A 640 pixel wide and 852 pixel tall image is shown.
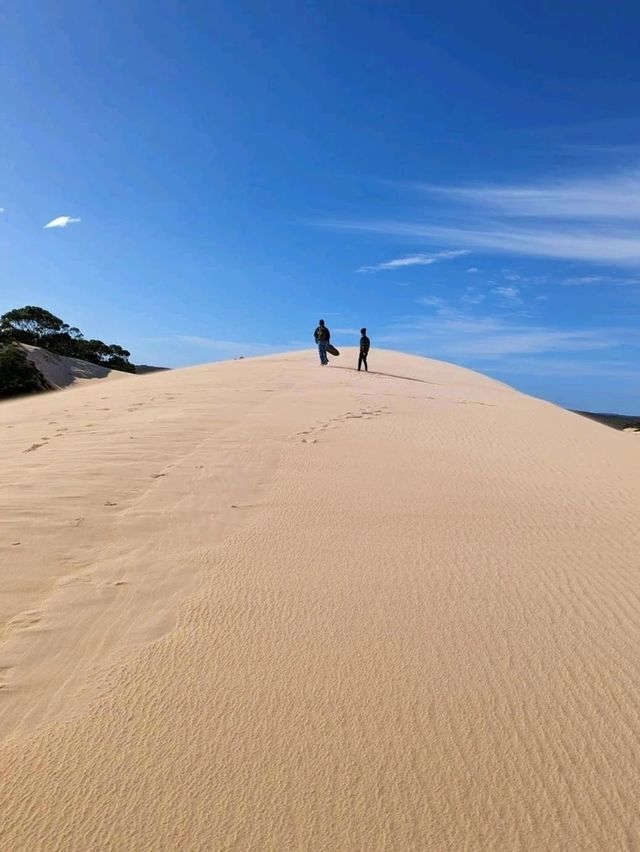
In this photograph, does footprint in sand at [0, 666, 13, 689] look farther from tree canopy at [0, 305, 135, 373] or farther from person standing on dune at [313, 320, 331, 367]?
tree canopy at [0, 305, 135, 373]

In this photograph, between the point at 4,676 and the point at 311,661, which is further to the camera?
the point at 311,661

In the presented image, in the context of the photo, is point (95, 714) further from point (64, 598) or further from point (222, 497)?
point (222, 497)

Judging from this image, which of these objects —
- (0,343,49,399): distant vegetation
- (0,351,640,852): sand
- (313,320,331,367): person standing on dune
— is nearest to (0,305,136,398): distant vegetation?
(0,343,49,399): distant vegetation

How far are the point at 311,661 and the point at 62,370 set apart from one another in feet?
95.6

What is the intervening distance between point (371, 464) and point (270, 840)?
528 centimetres

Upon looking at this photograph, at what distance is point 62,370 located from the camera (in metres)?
29.0

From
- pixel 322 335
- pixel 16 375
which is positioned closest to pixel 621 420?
pixel 322 335

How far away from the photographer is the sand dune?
88.8 ft

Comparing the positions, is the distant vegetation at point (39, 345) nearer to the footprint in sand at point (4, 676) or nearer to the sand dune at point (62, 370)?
the sand dune at point (62, 370)

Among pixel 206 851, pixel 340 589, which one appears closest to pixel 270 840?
pixel 206 851

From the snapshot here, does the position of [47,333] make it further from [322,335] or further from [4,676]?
[4,676]

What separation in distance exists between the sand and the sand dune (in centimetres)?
2266

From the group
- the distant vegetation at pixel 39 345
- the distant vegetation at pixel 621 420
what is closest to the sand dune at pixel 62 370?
the distant vegetation at pixel 39 345

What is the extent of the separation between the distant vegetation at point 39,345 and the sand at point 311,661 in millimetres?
18892
